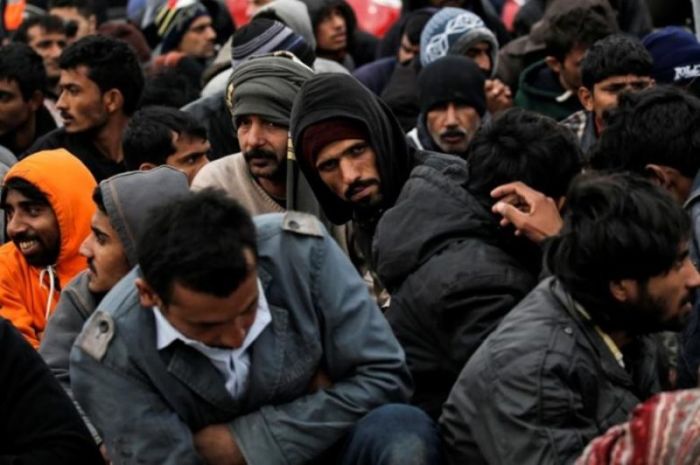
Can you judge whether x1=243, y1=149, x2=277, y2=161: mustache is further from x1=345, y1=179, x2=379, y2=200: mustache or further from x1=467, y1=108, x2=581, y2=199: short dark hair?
x1=467, y1=108, x2=581, y2=199: short dark hair

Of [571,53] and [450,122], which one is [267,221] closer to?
[450,122]

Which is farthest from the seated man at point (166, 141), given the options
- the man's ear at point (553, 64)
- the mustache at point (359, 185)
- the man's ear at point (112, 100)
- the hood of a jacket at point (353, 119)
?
the man's ear at point (553, 64)

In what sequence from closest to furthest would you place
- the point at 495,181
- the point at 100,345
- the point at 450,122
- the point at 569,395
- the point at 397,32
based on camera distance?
the point at 569,395, the point at 100,345, the point at 495,181, the point at 450,122, the point at 397,32

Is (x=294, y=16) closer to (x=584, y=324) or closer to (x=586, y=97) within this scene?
(x=586, y=97)

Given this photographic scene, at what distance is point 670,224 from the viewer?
4.72 meters

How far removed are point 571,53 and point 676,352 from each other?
3.32 metres

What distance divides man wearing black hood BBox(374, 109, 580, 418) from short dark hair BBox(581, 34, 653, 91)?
75.1 inches

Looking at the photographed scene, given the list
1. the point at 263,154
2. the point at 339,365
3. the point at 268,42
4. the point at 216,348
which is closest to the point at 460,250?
the point at 339,365

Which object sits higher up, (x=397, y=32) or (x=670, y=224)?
(x=670, y=224)

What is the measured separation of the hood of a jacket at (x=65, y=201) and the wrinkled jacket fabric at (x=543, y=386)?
7.06ft

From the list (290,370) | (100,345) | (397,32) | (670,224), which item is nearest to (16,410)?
(100,345)

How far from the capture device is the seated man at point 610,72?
24.3 ft

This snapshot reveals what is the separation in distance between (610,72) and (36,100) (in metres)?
3.33

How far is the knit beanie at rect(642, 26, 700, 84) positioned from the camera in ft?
25.8
